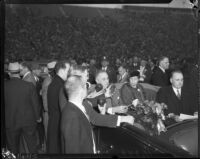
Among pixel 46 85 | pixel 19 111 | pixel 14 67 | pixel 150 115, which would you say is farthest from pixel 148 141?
pixel 14 67

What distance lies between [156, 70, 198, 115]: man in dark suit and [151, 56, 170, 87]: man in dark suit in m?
0.05

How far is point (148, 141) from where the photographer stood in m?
4.45

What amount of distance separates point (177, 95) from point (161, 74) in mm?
241

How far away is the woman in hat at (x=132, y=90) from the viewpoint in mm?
4582

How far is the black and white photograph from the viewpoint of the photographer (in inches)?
175

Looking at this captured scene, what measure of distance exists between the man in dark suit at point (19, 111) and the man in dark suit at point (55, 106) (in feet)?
0.47

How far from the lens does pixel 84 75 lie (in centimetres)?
459

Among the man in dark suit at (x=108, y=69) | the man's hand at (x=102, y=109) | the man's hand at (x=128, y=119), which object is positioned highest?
the man in dark suit at (x=108, y=69)

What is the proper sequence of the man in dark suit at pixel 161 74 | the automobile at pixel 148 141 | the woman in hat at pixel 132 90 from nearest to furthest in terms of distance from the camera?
the automobile at pixel 148 141 → the man in dark suit at pixel 161 74 → the woman in hat at pixel 132 90

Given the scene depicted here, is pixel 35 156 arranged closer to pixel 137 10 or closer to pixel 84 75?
pixel 84 75

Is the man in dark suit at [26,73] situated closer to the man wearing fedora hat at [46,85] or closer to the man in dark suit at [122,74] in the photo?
the man wearing fedora hat at [46,85]

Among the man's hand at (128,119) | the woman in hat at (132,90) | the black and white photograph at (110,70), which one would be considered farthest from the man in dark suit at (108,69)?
the man's hand at (128,119)

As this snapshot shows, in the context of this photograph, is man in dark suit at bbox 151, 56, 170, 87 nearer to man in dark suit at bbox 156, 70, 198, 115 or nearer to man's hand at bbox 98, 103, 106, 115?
man in dark suit at bbox 156, 70, 198, 115

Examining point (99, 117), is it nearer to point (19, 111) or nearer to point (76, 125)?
point (76, 125)
